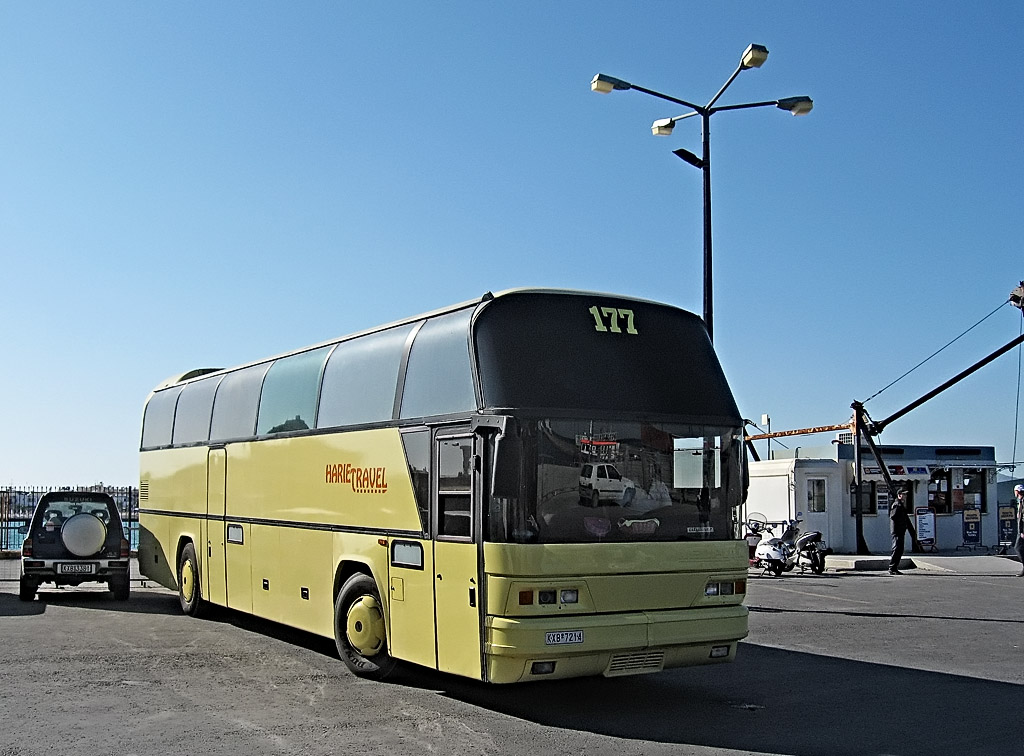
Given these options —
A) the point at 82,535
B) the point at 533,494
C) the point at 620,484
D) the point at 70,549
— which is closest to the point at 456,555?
the point at 533,494

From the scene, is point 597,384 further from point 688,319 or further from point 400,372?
point 400,372

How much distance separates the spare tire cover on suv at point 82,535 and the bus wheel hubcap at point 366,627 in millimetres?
8872

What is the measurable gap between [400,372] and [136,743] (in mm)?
4094

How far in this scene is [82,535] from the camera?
17984 millimetres

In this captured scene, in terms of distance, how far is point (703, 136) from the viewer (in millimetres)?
19250

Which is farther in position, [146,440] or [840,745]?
Answer: [146,440]

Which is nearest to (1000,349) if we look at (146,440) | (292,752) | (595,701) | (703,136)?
(703,136)

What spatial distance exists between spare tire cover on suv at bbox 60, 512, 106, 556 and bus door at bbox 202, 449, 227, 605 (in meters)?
3.26

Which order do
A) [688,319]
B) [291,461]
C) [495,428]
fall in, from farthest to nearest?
[291,461], [688,319], [495,428]

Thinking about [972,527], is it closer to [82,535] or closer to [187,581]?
[187,581]

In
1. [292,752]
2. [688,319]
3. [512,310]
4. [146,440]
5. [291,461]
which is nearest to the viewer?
[292,752]

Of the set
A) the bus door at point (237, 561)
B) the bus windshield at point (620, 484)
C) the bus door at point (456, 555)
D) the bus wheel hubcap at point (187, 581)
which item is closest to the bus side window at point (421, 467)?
the bus door at point (456, 555)

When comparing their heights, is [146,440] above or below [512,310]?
below

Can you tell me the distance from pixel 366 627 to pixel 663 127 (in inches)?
467
